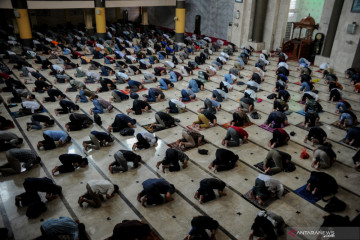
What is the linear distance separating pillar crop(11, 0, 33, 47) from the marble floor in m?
12.6

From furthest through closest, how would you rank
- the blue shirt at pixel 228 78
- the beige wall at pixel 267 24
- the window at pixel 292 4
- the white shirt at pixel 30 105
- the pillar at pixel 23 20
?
1. the window at pixel 292 4
2. the beige wall at pixel 267 24
3. the pillar at pixel 23 20
4. the blue shirt at pixel 228 78
5. the white shirt at pixel 30 105

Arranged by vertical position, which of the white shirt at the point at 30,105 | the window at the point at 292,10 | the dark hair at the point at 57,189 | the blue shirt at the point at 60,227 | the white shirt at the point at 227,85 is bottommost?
the dark hair at the point at 57,189

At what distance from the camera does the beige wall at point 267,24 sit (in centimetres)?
2180

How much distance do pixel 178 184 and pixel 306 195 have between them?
3196 mm

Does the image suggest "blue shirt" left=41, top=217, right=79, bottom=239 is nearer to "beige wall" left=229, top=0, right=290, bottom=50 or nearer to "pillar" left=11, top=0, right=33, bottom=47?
"pillar" left=11, top=0, right=33, bottom=47

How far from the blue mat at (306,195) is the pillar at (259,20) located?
713 inches

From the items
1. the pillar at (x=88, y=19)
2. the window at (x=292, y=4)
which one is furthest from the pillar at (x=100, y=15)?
the window at (x=292, y=4)

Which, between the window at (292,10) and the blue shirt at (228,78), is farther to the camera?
the window at (292,10)

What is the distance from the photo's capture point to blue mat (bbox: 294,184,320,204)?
274 inches

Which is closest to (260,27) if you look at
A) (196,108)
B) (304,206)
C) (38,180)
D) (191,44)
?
(191,44)

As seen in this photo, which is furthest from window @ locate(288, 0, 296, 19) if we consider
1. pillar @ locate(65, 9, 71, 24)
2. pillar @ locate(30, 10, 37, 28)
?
pillar @ locate(30, 10, 37, 28)

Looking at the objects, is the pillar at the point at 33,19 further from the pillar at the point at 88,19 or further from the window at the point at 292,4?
the window at the point at 292,4

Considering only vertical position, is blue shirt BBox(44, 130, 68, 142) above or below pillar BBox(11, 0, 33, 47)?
below

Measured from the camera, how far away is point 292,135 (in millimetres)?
9930
